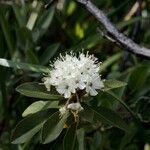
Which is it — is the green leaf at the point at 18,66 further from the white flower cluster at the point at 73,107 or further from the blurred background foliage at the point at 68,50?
the white flower cluster at the point at 73,107

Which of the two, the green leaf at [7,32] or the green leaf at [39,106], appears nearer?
the green leaf at [39,106]

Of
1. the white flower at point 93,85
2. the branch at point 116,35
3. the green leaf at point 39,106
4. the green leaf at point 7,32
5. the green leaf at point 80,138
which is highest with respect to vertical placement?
the green leaf at point 7,32

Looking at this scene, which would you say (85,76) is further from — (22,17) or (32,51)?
(22,17)

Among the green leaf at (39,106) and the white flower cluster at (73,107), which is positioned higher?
the green leaf at (39,106)

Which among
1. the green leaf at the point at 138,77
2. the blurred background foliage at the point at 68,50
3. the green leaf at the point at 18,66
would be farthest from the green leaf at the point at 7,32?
the green leaf at the point at 138,77

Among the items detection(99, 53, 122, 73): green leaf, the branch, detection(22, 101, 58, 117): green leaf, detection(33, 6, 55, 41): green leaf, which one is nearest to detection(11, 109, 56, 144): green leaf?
detection(22, 101, 58, 117): green leaf

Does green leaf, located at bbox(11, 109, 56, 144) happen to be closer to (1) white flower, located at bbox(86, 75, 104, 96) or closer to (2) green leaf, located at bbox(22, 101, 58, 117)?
(2) green leaf, located at bbox(22, 101, 58, 117)

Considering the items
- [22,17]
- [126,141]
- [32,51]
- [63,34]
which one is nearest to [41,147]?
[126,141]
